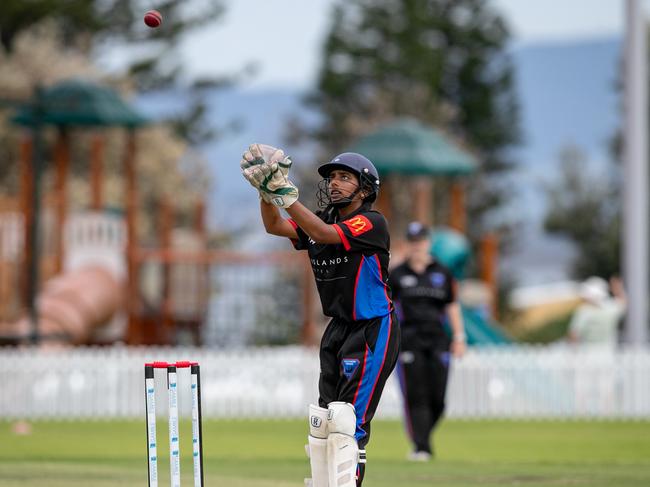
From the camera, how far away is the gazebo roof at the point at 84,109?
26.3 metres

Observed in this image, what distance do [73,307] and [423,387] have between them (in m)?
12.7

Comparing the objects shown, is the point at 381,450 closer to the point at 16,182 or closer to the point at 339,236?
the point at 339,236

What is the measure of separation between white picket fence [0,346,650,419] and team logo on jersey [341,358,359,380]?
11.9 m

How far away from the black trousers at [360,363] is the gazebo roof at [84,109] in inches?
737

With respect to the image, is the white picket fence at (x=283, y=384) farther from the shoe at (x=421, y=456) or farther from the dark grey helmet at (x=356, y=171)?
the dark grey helmet at (x=356, y=171)

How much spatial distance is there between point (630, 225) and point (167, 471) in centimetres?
1163

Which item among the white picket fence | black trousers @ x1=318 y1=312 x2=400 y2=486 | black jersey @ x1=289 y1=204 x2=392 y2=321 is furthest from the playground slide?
black jersey @ x1=289 y1=204 x2=392 y2=321

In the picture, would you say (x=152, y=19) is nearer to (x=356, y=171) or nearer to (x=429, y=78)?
(x=356, y=171)

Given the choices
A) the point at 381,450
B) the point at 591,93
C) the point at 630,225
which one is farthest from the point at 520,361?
the point at 591,93

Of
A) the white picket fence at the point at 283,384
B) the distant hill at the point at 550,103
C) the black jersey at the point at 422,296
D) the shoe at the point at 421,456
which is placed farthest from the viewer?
the distant hill at the point at 550,103

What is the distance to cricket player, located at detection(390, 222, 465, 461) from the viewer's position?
1321 cm

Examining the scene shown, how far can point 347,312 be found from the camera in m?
8.04

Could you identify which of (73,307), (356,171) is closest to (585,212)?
(73,307)

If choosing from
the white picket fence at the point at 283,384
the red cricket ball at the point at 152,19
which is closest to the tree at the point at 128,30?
the white picket fence at the point at 283,384
